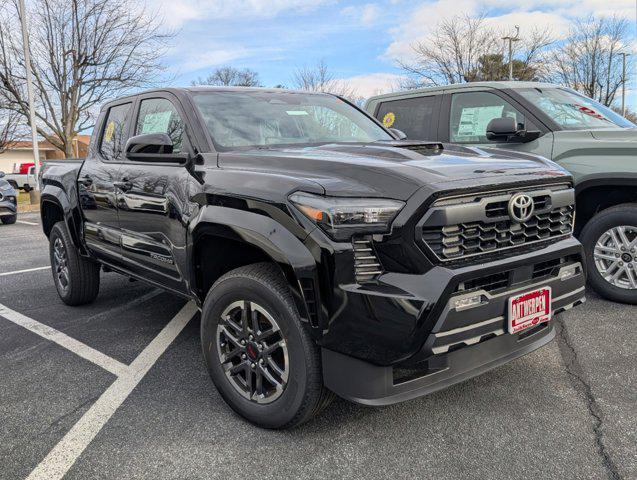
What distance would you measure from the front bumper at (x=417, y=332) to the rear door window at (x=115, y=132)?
268 cm

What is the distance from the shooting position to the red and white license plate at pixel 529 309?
100 inches

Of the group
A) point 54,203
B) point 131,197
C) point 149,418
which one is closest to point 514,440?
point 149,418

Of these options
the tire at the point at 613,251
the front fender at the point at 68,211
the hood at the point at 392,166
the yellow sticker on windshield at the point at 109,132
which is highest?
the yellow sticker on windshield at the point at 109,132

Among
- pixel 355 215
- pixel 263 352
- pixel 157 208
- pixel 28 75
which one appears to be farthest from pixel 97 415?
pixel 28 75

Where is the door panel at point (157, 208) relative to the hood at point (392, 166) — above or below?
below

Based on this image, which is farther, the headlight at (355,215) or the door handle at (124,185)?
the door handle at (124,185)

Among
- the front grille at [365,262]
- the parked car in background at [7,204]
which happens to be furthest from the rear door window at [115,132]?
the parked car in background at [7,204]

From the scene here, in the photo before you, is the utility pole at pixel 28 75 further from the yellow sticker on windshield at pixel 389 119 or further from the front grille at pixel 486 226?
the front grille at pixel 486 226

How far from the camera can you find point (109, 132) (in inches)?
184

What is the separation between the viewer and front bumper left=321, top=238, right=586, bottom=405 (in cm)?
228

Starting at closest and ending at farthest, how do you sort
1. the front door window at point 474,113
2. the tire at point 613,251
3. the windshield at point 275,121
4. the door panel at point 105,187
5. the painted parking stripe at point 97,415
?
the painted parking stripe at point 97,415 < the windshield at point 275,121 < the door panel at point 105,187 < the tire at point 613,251 < the front door window at point 474,113

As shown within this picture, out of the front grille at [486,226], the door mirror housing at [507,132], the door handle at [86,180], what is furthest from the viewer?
the door mirror housing at [507,132]

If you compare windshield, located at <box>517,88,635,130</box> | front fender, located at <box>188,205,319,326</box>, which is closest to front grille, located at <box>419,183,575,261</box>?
front fender, located at <box>188,205,319,326</box>

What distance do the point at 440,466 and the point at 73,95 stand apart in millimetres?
25139
